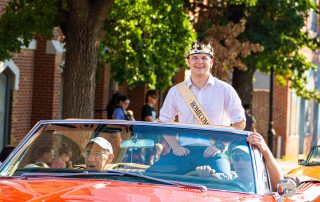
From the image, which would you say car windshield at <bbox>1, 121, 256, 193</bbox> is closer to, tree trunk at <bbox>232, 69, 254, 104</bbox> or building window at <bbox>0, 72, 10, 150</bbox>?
building window at <bbox>0, 72, 10, 150</bbox>

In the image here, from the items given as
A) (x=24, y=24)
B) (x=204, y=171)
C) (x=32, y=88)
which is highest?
(x=24, y=24)

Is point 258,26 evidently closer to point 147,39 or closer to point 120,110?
point 120,110

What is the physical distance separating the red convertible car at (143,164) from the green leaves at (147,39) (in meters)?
9.05

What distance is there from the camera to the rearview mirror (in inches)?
285

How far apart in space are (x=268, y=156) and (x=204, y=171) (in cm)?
62

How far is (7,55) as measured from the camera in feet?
49.2

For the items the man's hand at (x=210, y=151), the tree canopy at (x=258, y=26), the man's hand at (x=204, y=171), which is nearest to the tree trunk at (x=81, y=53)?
the man's hand at (x=210, y=151)

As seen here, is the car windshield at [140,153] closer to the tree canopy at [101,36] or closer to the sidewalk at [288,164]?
the tree canopy at [101,36]

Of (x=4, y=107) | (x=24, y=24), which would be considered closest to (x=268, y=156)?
(x=24, y=24)

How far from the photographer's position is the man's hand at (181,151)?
23.4 ft

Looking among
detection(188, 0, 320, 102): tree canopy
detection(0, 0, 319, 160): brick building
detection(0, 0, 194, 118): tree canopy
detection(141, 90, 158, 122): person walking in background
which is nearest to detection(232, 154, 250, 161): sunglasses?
detection(0, 0, 194, 118): tree canopy

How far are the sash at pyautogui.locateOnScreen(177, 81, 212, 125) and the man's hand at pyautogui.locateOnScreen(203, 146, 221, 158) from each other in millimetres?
1592

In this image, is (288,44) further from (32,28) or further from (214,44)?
(32,28)

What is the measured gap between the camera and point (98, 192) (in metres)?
6.16
